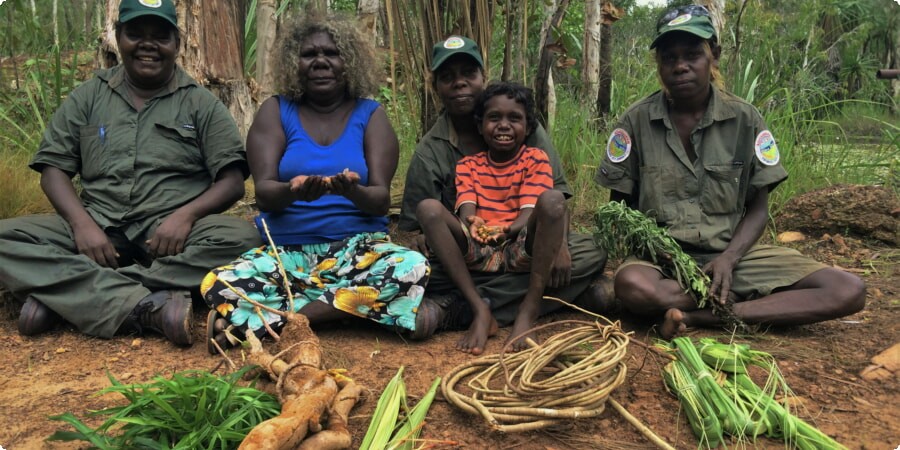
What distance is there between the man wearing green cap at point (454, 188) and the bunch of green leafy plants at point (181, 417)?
110 cm

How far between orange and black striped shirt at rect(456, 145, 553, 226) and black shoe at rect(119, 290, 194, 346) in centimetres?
123

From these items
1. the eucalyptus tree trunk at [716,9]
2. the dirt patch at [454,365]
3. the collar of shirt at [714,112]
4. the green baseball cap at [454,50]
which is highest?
the eucalyptus tree trunk at [716,9]

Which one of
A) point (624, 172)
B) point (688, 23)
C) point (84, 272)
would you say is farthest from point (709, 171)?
point (84, 272)

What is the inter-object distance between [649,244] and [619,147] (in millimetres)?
583

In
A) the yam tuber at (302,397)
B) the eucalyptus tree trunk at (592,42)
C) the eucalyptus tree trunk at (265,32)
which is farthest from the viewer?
the eucalyptus tree trunk at (592,42)

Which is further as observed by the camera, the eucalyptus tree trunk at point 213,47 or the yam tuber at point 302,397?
the eucalyptus tree trunk at point 213,47

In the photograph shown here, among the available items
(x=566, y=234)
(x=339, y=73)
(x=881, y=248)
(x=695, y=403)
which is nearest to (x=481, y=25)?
(x=339, y=73)

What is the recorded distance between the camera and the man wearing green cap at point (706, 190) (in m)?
2.72

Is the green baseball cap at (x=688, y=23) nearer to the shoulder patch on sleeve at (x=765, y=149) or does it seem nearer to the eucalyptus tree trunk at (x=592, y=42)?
the shoulder patch on sleeve at (x=765, y=149)

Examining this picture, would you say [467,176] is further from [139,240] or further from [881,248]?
[881,248]

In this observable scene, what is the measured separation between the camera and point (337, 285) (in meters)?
2.85

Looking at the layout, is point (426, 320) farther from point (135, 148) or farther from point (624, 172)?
point (135, 148)

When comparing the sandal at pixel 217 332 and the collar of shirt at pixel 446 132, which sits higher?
the collar of shirt at pixel 446 132

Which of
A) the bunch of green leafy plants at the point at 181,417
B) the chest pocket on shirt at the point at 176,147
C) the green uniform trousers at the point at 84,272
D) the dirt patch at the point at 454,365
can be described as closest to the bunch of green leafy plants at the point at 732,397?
the dirt patch at the point at 454,365
